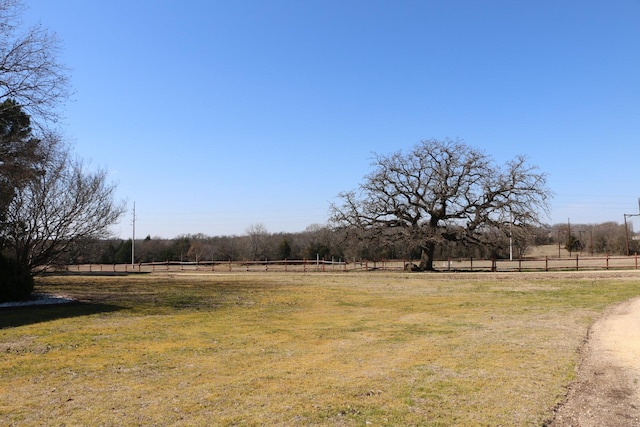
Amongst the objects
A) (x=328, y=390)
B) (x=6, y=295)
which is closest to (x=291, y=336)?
(x=328, y=390)

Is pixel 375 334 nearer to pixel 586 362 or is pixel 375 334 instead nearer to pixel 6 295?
pixel 586 362

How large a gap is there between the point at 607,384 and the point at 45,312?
1574 cm

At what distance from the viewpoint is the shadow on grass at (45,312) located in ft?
43.1

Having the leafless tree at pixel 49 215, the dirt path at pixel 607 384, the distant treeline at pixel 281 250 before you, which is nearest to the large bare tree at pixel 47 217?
the leafless tree at pixel 49 215

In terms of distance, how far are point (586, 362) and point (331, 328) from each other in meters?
5.82

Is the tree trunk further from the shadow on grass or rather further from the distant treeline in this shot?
the shadow on grass

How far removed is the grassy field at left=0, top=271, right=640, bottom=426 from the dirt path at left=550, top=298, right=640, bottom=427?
8.5 inches

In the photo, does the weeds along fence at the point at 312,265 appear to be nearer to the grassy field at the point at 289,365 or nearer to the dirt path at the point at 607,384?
the grassy field at the point at 289,365

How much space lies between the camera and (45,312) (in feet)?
49.9

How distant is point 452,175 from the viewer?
126ft

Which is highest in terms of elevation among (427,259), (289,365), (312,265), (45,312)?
(427,259)

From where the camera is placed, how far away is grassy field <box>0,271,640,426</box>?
17.5ft

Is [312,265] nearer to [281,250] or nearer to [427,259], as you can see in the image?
[427,259]

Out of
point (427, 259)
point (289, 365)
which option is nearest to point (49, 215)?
point (289, 365)
